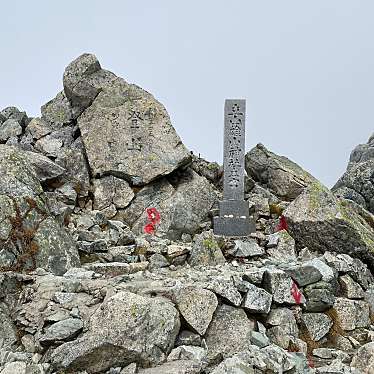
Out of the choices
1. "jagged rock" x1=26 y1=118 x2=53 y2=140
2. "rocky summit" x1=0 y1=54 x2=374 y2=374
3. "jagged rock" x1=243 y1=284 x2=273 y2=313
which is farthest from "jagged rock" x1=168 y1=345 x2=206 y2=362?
"jagged rock" x1=26 y1=118 x2=53 y2=140

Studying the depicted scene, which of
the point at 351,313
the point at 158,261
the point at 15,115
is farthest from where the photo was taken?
the point at 15,115

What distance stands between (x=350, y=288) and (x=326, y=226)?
8.93ft

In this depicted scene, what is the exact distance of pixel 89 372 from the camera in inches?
337

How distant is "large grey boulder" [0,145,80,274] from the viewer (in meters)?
11.5

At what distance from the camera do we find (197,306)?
9.94 meters

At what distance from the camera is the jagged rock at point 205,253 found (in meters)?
14.2

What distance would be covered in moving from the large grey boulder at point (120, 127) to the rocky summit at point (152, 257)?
0.06 metres

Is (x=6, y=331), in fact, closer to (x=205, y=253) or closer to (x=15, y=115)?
(x=205, y=253)

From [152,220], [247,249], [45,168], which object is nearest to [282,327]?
[247,249]

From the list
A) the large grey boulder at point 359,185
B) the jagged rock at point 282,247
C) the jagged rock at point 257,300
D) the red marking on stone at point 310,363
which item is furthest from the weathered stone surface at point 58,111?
the large grey boulder at point 359,185

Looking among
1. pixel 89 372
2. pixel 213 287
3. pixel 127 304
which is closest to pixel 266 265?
pixel 213 287

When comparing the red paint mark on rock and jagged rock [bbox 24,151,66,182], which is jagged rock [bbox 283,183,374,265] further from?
jagged rock [bbox 24,151,66,182]

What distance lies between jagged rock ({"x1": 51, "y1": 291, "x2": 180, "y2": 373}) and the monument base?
314 inches

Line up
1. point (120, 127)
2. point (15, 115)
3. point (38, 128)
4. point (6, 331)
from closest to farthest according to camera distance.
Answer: point (6, 331), point (120, 127), point (38, 128), point (15, 115)
